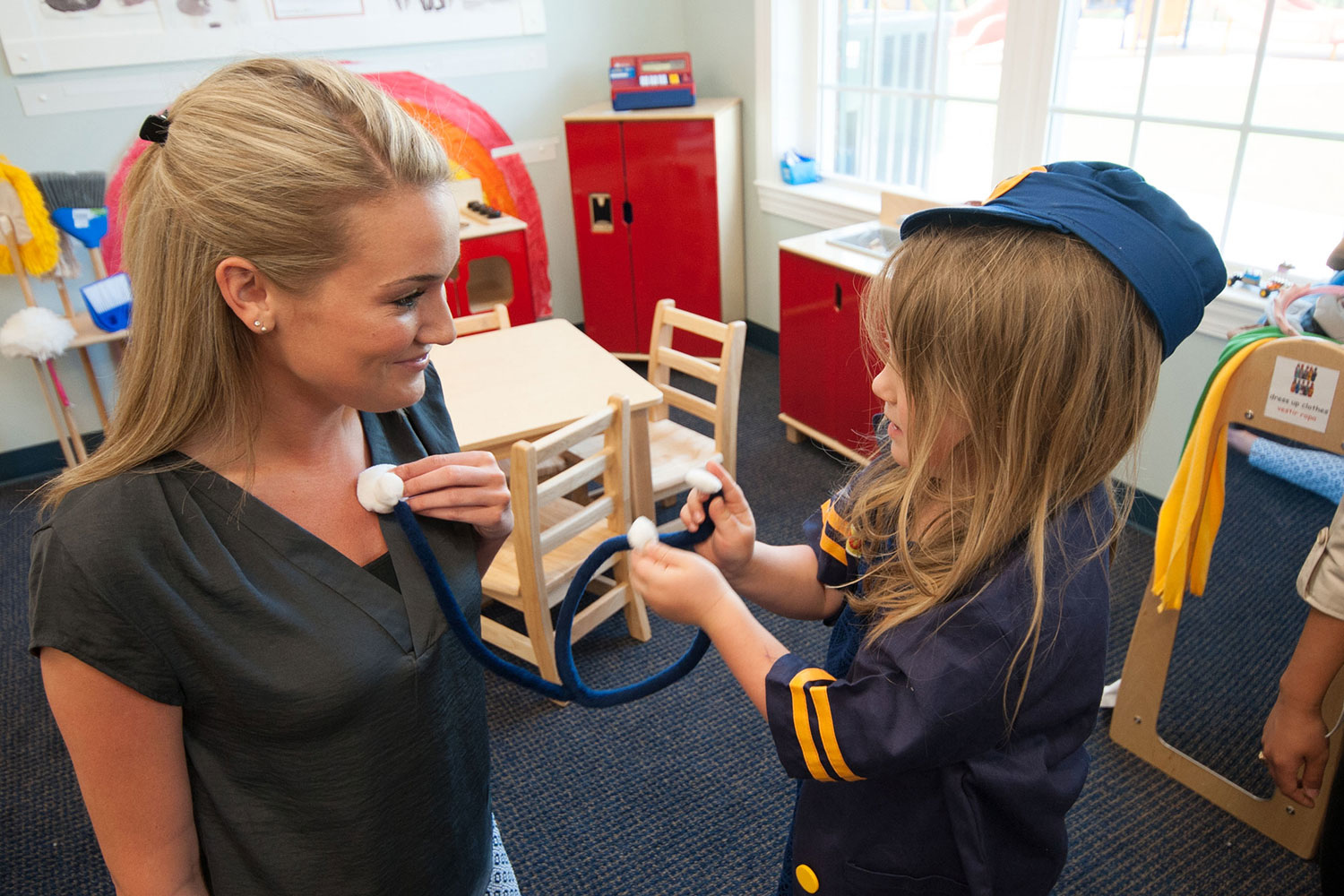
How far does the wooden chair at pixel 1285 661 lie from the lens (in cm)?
153

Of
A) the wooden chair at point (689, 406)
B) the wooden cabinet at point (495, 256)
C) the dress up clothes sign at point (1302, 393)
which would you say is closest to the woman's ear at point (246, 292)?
the wooden chair at point (689, 406)

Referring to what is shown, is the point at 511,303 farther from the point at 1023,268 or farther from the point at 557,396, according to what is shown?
the point at 1023,268

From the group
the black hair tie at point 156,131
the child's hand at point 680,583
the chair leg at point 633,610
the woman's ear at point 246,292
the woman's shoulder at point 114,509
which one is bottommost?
the chair leg at point 633,610

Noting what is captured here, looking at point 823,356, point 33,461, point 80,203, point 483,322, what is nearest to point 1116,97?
point 823,356

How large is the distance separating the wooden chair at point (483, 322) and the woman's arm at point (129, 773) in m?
2.12

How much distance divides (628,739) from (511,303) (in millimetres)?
2196

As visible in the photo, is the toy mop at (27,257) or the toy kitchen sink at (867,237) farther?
the toy kitchen sink at (867,237)

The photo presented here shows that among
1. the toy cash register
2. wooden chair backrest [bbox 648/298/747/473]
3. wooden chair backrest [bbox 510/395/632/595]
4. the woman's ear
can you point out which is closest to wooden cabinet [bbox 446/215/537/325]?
the toy cash register

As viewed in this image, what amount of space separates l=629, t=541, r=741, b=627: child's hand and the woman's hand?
3.80 ft

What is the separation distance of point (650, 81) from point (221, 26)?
172 centimetres

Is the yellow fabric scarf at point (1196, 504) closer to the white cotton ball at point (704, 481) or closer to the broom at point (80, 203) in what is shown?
the white cotton ball at point (704, 481)

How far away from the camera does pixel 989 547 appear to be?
0.85m

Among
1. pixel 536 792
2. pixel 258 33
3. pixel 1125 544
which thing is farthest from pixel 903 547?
pixel 258 33

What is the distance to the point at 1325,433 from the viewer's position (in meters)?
1.53
